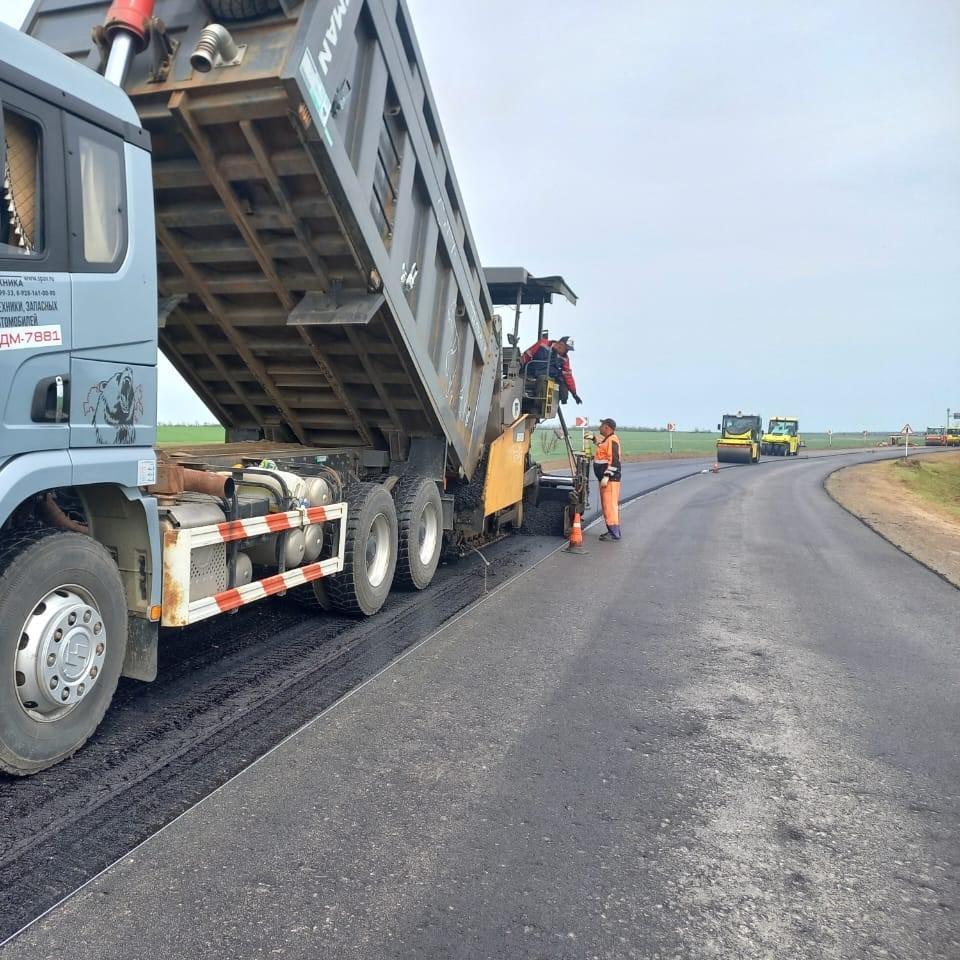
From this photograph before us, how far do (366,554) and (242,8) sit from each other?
3.76m

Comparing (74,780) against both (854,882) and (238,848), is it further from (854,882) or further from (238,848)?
(854,882)

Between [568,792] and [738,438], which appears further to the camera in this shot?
[738,438]

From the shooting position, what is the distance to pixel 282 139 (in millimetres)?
4582

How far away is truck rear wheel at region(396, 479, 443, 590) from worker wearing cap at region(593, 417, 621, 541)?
3944mm

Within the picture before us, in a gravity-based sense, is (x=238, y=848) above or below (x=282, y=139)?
below

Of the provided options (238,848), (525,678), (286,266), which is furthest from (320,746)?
(286,266)

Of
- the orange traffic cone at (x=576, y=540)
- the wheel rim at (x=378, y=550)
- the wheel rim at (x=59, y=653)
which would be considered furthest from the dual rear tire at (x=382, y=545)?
the orange traffic cone at (x=576, y=540)

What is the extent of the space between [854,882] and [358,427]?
548 cm

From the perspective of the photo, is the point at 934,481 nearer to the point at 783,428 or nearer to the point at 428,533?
the point at 783,428

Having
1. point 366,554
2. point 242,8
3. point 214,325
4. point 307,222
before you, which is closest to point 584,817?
point 366,554

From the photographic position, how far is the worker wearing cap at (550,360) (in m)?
10.2

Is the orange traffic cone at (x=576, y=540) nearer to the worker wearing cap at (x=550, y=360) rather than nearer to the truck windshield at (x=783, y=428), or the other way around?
the worker wearing cap at (x=550, y=360)

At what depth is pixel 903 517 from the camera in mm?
15250

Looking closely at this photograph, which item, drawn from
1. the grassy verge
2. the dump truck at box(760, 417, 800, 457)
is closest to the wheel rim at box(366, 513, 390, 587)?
the grassy verge
